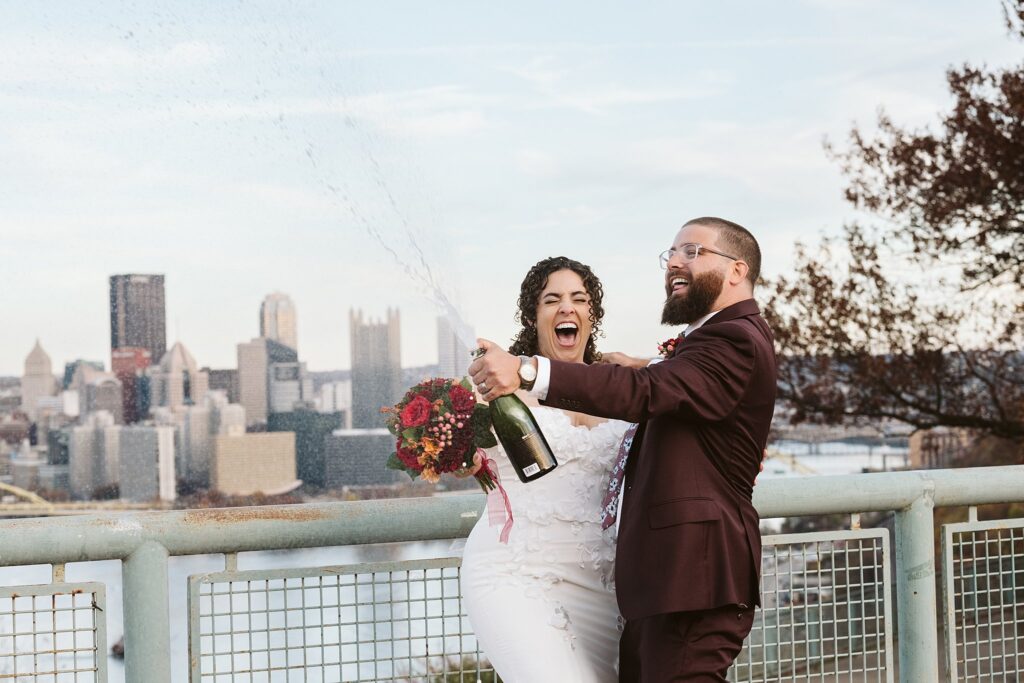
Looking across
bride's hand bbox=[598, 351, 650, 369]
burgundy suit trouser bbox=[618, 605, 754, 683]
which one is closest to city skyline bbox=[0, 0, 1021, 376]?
bride's hand bbox=[598, 351, 650, 369]

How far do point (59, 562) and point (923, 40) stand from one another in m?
34.5

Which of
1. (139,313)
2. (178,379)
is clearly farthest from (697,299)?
(178,379)

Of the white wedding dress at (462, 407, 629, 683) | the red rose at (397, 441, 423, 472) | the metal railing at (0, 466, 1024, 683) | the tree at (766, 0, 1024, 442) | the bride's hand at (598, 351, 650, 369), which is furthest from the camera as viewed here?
the tree at (766, 0, 1024, 442)

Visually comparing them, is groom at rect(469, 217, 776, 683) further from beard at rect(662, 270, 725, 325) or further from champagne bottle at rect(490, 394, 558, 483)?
champagne bottle at rect(490, 394, 558, 483)

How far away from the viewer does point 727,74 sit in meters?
45.8

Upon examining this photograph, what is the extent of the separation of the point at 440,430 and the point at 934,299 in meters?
10.8

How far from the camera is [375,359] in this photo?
72188mm

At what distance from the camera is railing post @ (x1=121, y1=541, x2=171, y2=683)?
130 inches

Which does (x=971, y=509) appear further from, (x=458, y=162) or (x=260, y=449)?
(x=260, y=449)

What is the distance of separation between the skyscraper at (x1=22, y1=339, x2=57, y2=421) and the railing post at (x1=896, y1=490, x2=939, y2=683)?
8108cm

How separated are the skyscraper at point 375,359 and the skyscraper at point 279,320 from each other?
5571mm

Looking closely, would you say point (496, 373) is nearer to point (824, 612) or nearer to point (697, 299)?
point (697, 299)

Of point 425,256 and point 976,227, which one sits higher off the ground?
point 976,227

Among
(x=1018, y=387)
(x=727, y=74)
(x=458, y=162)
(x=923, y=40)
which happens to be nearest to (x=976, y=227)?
(x=1018, y=387)
